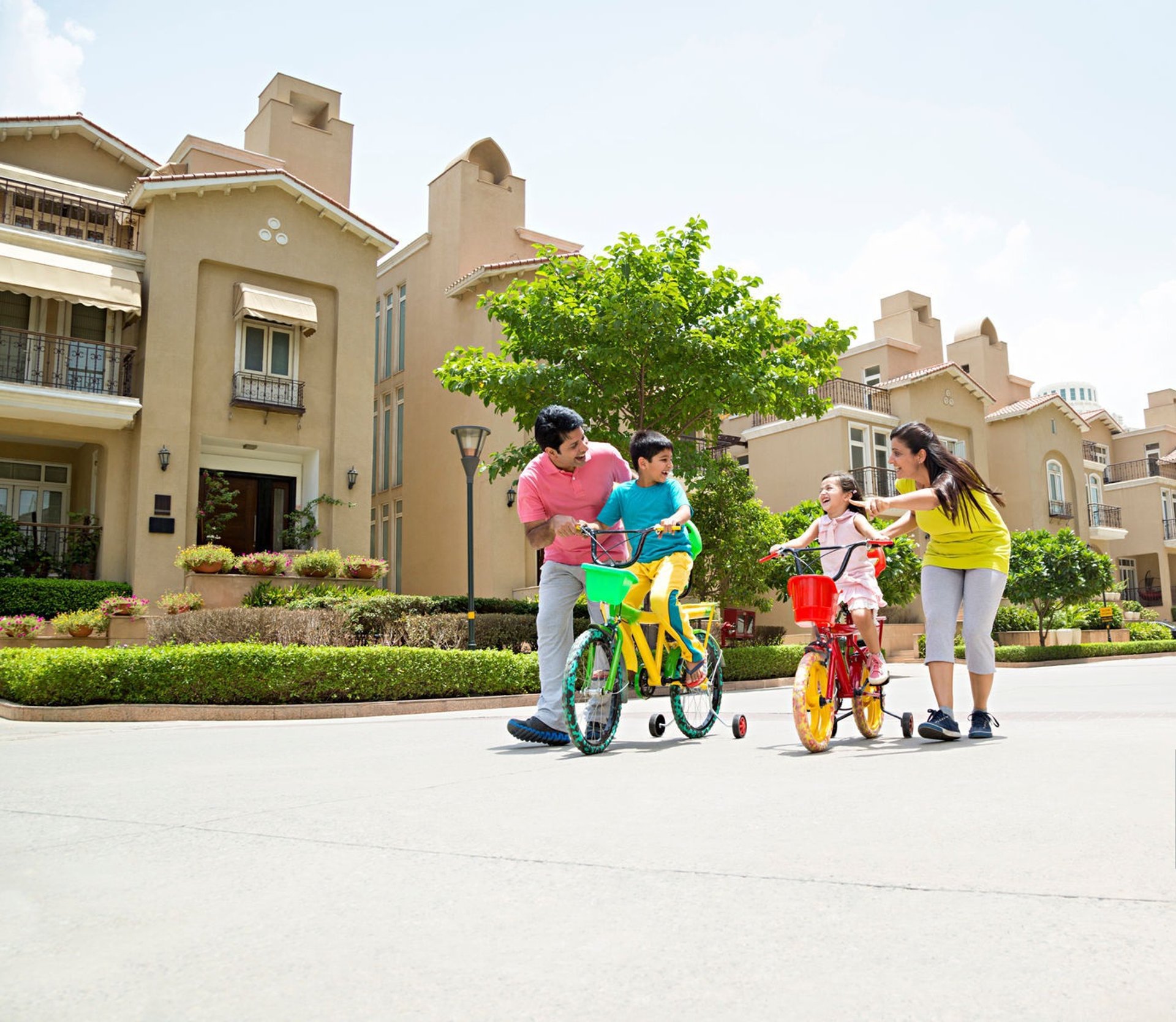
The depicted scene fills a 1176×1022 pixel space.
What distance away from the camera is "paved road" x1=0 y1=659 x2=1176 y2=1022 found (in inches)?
72.4

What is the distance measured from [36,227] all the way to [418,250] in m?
9.70

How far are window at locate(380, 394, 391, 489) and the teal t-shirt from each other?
2156cm

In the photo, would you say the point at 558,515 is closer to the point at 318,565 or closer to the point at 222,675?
the point at 222,675

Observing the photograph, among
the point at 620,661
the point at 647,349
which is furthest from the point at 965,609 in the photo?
the point at 647,349

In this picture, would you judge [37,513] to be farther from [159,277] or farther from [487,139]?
[487,139]

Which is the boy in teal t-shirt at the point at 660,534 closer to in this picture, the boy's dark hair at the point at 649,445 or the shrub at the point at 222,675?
the boy's dark hair at the point at 649,445

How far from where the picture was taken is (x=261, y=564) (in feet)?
55.0

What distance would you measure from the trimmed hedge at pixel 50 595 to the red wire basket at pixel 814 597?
14.5 metres

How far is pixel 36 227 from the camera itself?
760 inches

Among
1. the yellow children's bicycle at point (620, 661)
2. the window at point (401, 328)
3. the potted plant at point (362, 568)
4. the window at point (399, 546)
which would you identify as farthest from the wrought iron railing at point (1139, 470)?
the yellow children's bicycle at point (620, 661)

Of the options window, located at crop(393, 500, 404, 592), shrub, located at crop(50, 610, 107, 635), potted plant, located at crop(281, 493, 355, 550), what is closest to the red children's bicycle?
shrub, located at crop(50, 610, 107, 635)

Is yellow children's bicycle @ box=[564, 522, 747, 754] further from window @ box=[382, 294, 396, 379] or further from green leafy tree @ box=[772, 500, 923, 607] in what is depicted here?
window @ box=[382, 294, 396, 379]

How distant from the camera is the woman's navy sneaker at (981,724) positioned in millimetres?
5281

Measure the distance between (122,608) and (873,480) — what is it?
2297 centimetres
